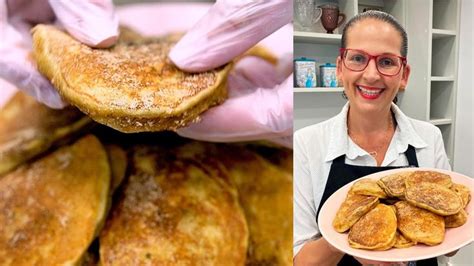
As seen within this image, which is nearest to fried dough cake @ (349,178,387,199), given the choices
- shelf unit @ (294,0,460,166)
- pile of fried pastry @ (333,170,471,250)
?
pile of fried pastry @ (333,170,471,250)

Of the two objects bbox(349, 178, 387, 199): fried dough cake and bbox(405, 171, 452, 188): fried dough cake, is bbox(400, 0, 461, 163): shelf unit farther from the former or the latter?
bbox(349, 178, 387, 199): fried dough cake

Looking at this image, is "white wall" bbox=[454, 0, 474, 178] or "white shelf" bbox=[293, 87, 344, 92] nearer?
"white shelf" bbox=[293, 87, 344, 92]

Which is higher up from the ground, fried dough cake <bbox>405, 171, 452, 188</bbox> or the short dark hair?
the short dark hair

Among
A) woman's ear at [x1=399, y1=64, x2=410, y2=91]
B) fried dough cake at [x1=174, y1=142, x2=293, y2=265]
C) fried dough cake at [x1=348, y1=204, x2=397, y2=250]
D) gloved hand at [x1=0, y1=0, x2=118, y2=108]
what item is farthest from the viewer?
woman's ear at [x1=399, y1=64, x2=410, y2=91]

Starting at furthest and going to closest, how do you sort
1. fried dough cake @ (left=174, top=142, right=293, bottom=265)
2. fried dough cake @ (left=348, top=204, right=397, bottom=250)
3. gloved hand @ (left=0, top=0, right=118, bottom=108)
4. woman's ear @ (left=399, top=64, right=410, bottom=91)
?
woman's ear @ (left=399, top=64, right=410, bottom=91)
fried dough cake @ (left=348, top=204, right=397, bottom=250)
fried dough cake @ (left=174, top=142, right=293, bottom=265)
gloved hand @ (left=0, top=0, right=118, bottom=108)

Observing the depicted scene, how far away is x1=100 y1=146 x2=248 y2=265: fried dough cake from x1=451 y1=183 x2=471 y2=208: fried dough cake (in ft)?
2.45

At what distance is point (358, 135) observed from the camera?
1.40 m

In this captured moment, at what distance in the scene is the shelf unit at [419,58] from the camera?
4.36ft

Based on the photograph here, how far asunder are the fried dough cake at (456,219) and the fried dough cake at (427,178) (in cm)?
10

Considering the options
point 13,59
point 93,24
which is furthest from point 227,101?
point 13,59

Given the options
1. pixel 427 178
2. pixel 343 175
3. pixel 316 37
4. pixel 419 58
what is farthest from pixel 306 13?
pixel 427 178

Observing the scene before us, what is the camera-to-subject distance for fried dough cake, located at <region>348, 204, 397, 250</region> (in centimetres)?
128

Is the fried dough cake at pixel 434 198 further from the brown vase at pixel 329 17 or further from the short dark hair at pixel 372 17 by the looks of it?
the brown vase at pixel 329 17

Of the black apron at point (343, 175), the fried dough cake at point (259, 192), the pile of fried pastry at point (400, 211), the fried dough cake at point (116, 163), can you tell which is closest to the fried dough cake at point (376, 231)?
the pile of fried pastry at point (400, 211)
